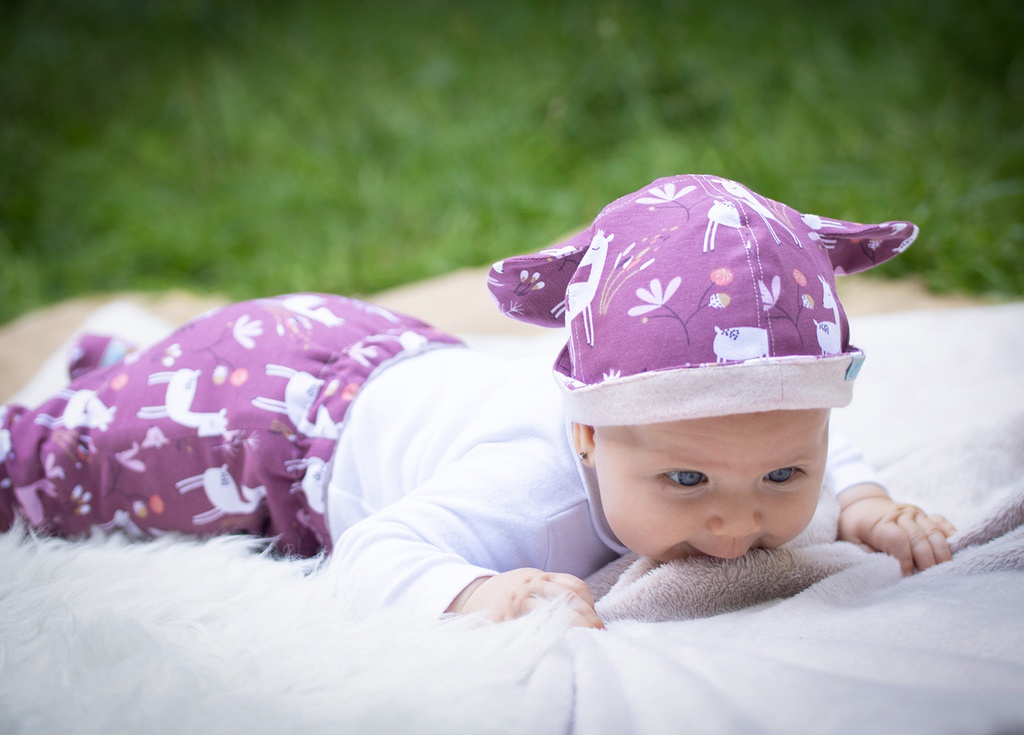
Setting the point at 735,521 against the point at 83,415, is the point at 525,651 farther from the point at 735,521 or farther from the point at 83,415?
the point at 83,415

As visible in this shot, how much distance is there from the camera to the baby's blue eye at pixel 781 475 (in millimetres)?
844

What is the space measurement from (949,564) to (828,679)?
0.32 m

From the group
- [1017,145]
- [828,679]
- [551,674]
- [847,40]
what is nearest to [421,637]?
[551,674]

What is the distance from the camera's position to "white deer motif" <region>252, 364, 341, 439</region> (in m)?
1.11

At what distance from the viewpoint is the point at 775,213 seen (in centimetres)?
88

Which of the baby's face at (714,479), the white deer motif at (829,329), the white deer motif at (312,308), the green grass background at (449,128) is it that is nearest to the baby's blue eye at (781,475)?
the baby's face at (714,479)

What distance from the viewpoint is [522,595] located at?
31.7 inches

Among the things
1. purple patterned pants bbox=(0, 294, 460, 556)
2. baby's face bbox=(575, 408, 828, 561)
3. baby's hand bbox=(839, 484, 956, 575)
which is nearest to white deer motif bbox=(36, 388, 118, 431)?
purple patterned pants bbox=(0, 294, 460, 556)

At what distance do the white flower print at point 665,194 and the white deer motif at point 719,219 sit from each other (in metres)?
0.05

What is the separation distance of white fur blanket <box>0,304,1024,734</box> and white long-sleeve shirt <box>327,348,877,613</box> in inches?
2.3

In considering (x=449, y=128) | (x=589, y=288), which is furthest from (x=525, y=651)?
(x=449, y=128)

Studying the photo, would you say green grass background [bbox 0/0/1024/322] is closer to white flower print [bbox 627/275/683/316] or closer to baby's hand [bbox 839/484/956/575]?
baby's hand [bbox 839/484/956/575]

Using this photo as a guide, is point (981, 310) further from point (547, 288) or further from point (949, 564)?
point (547, 288)

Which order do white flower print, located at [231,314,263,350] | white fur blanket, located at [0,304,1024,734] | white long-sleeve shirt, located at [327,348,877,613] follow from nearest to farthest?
white fur blanket, located at [0,304,1024,734]
white long-sleeve shirt, located at [327,348,877,613]
white flower print, located at [231,314,263,350]
